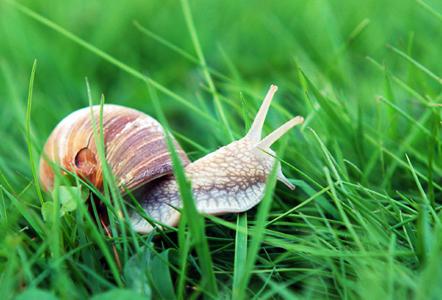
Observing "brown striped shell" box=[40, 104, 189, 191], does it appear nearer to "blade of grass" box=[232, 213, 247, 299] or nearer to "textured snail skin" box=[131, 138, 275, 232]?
"textured snail skin" box=[131, 138, 275, 232]

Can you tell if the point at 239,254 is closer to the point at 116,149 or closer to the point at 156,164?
the point at 156,164

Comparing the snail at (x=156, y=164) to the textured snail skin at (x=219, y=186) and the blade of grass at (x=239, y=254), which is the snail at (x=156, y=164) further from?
the blade of grass at (x=239, y=254)

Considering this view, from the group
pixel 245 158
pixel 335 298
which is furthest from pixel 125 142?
pixel 335 298

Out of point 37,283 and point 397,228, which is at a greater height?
point 37,283

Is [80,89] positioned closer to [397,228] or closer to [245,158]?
[245,158]

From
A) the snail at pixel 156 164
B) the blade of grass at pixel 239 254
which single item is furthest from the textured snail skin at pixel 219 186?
the blade of grass at pixel 239 254

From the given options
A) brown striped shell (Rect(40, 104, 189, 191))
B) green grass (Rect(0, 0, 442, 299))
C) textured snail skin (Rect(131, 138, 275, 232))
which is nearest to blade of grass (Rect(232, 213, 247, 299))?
green grass (Rect(0, 0, 442, 299))

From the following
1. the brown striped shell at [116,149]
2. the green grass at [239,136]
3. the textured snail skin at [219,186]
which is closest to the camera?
the green grass at [239,136]
